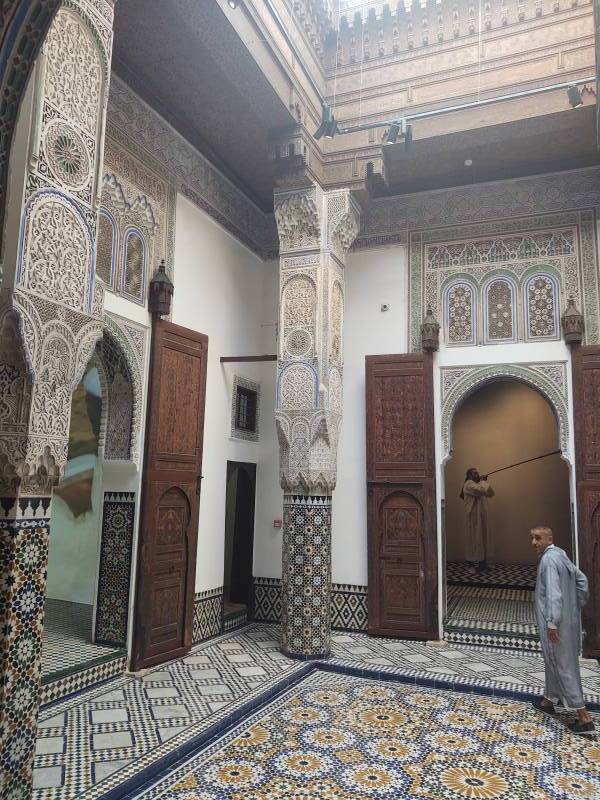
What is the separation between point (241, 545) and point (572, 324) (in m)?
3.12

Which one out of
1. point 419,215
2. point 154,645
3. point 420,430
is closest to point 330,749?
point 154,645

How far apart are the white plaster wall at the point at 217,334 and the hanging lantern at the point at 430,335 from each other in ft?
4.28

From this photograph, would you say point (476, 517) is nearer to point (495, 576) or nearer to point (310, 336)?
point (495, 576)

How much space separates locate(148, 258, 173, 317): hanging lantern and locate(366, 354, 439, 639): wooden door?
1790 millimetres

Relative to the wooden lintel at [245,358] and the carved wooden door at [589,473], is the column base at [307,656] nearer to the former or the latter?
the carved wooden door at [589,473]

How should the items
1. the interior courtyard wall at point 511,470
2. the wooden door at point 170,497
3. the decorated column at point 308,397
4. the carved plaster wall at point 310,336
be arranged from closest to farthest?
the wooden door at point 170,497, the decorated column at point 308,397, the carved plaster wall at point 310,336, the interior courtyard wall at point 511,470

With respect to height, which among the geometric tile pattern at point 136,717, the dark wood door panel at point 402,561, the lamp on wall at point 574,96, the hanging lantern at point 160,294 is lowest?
the geometric tile pattern at point 136,717

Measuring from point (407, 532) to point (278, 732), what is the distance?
2.13 metres

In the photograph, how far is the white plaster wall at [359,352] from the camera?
4945 mm

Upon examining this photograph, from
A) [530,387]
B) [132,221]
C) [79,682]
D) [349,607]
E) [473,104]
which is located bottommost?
[79,682]

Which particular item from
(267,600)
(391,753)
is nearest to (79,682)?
(391,753)

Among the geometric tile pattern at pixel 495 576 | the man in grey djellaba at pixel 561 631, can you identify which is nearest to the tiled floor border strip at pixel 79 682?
the man in grey djellaba at pixel 561 631

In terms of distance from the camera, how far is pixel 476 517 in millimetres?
7520

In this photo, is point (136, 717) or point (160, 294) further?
point (160, 294)
